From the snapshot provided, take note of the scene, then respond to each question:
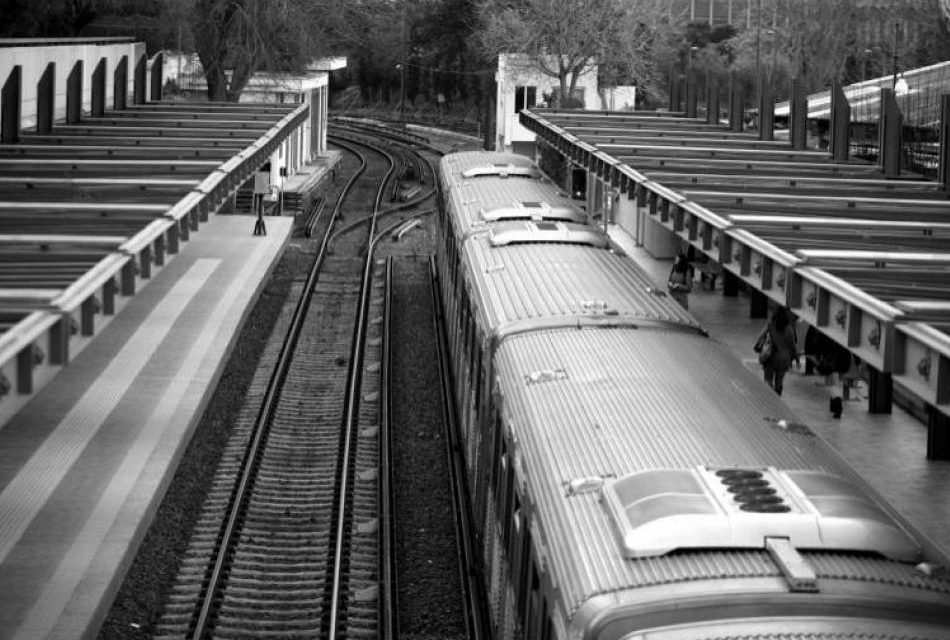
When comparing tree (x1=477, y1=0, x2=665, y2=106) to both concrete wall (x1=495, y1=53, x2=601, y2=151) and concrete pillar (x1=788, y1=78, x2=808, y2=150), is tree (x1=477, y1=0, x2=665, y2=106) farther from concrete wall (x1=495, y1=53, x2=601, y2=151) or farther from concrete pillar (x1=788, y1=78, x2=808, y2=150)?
concrete pillar (x1=788, y1=78, x2=808, y2=150)

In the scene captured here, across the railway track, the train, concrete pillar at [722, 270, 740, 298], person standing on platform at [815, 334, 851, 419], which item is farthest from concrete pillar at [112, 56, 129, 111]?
the train

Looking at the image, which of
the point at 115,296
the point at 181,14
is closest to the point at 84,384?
the point at 115,296

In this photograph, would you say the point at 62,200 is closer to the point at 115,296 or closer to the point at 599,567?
the point at 115,296

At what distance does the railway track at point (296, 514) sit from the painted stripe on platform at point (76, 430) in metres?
1.49

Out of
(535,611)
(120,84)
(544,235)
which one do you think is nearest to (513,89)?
(120,84)

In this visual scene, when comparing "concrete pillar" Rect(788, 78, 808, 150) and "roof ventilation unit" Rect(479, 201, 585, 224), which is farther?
"concrete pillar" Rect(788, 78, 808, 150)

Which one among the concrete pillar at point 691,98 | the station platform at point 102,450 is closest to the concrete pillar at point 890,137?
the station platform at point 102,450

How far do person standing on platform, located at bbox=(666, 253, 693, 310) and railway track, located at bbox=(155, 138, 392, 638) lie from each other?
463 centimetres

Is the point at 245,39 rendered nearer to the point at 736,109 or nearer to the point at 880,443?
the point at 736,109

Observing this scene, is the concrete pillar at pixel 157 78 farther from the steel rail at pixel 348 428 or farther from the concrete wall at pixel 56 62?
the steel rail at pixel 348 428

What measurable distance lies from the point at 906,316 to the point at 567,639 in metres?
3.33

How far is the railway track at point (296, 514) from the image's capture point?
40.7 feet

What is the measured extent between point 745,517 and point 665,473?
71 cm

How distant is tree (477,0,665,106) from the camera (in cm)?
5728
